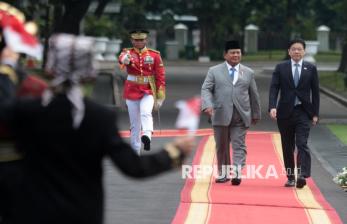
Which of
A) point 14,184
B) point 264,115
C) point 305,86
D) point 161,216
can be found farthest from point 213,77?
point 264,115

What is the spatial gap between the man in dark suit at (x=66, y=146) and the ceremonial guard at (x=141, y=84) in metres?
9.06

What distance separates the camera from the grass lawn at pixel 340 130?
19.6 metres

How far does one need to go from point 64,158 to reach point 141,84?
9464 mm

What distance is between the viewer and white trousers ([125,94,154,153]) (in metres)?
14.4

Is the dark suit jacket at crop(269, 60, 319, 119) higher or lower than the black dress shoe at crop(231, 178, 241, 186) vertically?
higher

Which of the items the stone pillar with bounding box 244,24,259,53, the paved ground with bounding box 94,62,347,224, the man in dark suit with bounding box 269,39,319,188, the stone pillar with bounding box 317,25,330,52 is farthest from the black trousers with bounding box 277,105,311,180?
the stone pillar with bounding box 317,25,330,52

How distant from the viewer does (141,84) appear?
1448 cm

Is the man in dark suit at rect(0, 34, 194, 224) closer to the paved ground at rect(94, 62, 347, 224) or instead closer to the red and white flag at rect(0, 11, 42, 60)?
the red and white flag at rect(0, 11, 42, 60)

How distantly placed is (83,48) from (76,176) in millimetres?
632

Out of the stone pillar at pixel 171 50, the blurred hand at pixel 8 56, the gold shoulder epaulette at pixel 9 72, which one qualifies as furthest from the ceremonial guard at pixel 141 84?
the stone pillar at pixel 171 50

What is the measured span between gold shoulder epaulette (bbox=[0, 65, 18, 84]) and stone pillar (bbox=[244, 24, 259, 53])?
6762 centimetres

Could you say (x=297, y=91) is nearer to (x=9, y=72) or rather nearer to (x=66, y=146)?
(x=9, y=72)

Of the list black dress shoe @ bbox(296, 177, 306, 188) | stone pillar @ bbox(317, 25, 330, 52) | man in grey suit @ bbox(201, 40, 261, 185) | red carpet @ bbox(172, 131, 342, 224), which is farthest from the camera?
stone pillar @ bbox(317, 25, 330, 52)

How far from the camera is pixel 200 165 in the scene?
47.4 feet
